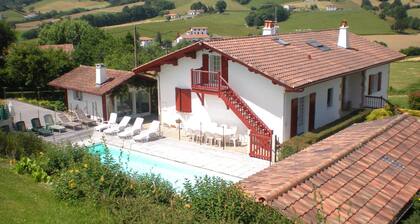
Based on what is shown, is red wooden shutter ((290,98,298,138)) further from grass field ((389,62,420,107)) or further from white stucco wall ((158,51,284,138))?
grass field ((389,62,420,107))

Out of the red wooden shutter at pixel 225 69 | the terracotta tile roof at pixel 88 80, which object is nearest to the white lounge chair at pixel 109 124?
the terracotta tile roof at pixel 88 80

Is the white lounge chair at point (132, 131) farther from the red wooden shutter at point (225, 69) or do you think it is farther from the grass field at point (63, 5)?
the grass field at point (63, 5)

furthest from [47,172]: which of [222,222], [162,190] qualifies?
[222,222]

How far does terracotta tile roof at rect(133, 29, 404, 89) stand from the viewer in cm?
2042

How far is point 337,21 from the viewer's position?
290 ft

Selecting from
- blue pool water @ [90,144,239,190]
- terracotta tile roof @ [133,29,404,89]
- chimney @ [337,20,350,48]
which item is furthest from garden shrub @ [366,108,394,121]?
blue pool water @ [90,144,239,190]

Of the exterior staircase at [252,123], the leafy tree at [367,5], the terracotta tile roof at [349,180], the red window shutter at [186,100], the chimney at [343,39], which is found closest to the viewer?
the terracotta tile roof at [349,180]

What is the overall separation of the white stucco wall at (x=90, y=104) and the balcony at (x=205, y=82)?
19.9 feet

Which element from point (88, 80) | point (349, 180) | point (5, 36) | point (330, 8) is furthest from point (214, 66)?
point (330, 8)

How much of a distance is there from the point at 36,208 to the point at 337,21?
85.7 m

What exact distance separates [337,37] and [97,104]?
15702 millimetres

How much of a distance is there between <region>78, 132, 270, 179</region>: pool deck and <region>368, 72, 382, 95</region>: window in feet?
38.5

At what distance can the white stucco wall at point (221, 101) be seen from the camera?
20688 millimetres

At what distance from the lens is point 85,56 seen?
129 feet
